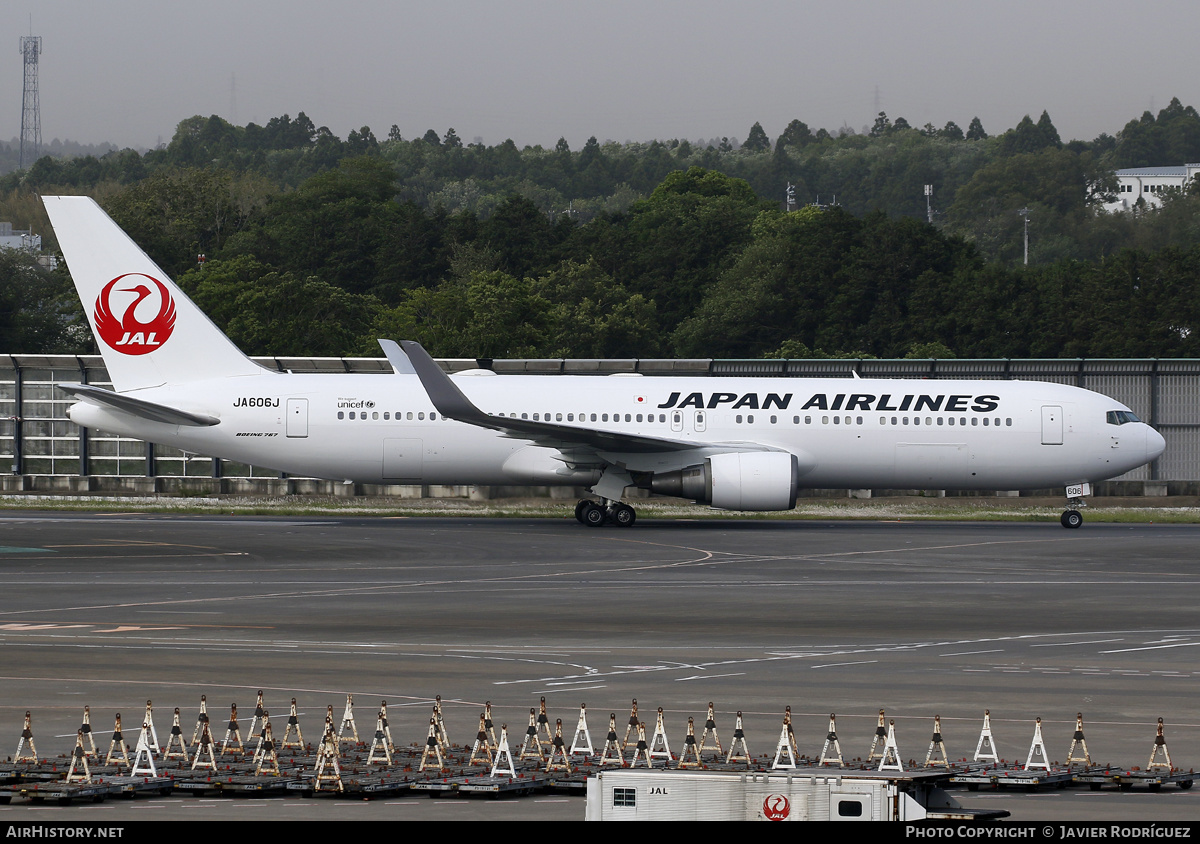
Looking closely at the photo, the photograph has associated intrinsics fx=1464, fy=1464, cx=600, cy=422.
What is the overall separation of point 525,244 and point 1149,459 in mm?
92091

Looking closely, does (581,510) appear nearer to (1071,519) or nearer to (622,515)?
(622,515)

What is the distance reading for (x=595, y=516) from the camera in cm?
4138

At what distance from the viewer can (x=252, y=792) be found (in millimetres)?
12875

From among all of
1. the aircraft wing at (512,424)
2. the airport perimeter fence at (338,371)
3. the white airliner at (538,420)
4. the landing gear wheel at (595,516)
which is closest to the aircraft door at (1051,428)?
the white airliner at (538,420)

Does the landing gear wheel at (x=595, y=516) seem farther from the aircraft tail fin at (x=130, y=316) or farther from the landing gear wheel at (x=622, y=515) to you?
the aircraft tail fin at (x=130, y=316)

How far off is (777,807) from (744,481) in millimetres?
29778

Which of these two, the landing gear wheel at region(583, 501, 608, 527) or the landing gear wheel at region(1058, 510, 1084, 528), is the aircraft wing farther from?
the landing gear wheel at region(1058, 510, 1084, 528)

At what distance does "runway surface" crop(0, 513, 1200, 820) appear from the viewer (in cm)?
1606

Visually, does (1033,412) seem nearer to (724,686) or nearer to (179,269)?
(724,686)

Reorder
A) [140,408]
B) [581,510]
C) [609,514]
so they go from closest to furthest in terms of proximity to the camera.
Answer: [140,408] < [609,514] < [581,510]

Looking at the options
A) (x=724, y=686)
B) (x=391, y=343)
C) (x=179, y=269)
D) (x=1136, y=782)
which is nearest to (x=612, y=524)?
(x=391, y=343)

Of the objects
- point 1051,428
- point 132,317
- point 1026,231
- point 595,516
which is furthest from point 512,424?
point 1026,231

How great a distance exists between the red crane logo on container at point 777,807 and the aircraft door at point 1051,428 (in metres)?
34.7

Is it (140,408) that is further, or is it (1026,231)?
(1026,231)
